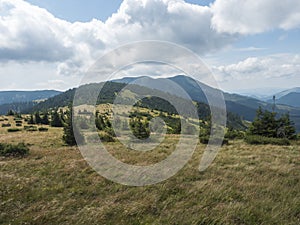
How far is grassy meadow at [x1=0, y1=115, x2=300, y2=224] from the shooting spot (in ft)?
22.0

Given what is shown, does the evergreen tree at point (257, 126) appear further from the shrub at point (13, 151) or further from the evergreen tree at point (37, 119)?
the evergreen tree at point (37, 119)

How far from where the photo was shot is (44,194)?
8.52 metres

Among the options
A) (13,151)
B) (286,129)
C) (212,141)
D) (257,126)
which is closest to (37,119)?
(13,151)

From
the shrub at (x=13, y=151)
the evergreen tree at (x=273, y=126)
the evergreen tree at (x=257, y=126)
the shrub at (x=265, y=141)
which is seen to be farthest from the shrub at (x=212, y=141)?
the shrub at (x=13, y=151)

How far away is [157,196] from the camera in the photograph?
27.3 ft

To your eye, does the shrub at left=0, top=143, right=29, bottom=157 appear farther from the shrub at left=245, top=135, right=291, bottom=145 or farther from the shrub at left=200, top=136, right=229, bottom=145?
the shrub at left=245, top=135, right=291, bottom=145

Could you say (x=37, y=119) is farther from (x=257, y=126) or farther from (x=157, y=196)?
(x=157, y=196)

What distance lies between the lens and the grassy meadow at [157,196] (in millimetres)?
6715

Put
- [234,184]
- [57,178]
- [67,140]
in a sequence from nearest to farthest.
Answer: [234,184], [57,178], [67,140]

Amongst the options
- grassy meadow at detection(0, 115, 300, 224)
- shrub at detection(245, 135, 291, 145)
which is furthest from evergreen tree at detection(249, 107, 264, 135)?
grassy meadow at detection(0, 115, 300, 224)

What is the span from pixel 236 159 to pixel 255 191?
5.69m

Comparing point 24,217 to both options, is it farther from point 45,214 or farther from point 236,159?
point 236,159

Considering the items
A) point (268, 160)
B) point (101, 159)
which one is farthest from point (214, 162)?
point (101, 159)

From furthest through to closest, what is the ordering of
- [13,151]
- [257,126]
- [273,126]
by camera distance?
[257,126] → [273,126] → [13,151]
